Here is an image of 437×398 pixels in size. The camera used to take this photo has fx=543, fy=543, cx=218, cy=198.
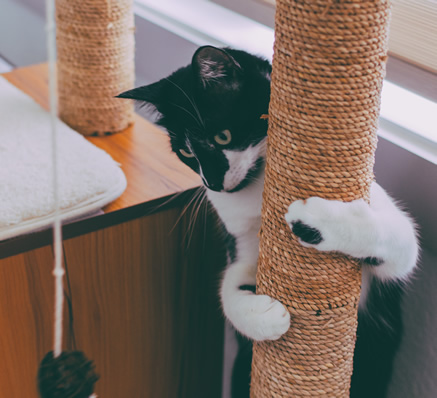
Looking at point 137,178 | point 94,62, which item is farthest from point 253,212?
point 94,62

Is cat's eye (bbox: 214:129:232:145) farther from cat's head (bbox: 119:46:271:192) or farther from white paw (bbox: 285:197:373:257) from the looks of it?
white paw (bbox: 285:197:373:257)

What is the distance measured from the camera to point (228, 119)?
0.83 m

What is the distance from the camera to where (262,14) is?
1.20m

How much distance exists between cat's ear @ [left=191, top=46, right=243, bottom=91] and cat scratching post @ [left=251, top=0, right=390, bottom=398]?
122 mm

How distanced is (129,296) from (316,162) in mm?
567

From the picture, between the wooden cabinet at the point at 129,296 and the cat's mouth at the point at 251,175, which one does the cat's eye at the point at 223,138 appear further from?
the wooden cabinet at the point at 129,296

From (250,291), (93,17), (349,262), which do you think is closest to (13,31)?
(93,17)

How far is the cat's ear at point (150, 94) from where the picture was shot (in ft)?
2.93

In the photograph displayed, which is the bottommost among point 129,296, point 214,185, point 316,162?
point 129,296

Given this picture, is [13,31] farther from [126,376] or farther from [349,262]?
[349,262]

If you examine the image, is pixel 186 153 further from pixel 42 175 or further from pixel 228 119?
pixel 42 175

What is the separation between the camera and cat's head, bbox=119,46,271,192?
83cm

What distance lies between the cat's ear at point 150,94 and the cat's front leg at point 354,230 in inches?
12.9

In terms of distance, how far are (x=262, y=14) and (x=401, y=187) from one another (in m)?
0.51
